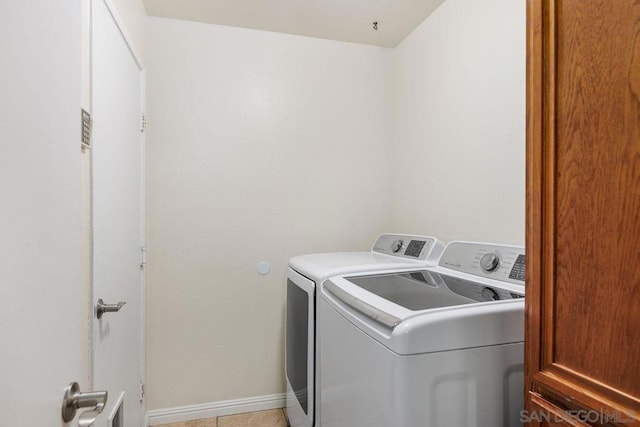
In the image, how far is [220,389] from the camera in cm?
211

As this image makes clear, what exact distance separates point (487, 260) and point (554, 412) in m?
0.72

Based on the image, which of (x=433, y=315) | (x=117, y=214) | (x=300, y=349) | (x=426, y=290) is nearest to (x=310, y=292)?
(x=300, y=349)

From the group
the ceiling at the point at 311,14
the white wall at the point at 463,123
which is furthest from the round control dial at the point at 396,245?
the ceiling at the point at 311,14

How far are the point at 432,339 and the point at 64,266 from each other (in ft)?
2.69

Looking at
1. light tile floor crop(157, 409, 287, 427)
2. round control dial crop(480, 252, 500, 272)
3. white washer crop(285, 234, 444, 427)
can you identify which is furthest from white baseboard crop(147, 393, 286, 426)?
round control dial crop(480, 252, 500, 272)

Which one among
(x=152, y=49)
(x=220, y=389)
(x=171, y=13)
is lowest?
(x=220, y=389)

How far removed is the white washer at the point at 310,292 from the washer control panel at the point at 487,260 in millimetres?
150

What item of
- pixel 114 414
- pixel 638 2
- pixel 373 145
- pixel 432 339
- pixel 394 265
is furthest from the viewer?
pixel 373 145

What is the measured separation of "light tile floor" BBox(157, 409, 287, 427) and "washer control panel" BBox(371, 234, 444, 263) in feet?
3.95

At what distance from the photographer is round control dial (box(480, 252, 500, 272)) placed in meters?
1.30

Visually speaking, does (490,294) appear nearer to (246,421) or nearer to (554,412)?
(554,412)

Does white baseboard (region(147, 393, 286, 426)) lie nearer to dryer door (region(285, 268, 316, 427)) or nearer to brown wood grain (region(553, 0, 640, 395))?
dryer door (region(285, 268, 316, 427))

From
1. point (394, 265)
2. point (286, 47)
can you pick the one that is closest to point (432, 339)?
point (394, 265)

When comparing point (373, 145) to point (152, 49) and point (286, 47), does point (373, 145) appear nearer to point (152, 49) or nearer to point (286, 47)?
point (286, 47)
